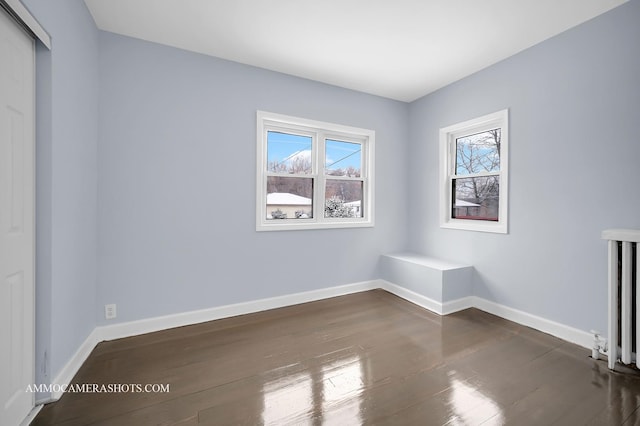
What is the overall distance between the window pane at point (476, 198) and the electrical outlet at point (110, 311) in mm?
3933

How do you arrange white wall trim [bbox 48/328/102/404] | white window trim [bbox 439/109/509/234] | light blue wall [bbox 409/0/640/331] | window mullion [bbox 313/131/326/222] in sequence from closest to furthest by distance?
white wall trim [bbox 48/328/102/404], light blue wall [bbox 409/0/640/331], white window trim [bbox 439/109/509/234], window mullion [bbox 313/131/326/222]

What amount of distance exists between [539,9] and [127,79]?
3.55 meters

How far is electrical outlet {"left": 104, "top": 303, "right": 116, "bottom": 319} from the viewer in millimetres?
2450

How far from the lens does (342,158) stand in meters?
3.84

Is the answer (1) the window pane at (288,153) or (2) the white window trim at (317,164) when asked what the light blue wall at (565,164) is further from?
(1) the window pane at (288,153)

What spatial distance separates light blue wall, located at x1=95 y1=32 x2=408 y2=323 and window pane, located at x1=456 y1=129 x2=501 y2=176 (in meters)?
1.77

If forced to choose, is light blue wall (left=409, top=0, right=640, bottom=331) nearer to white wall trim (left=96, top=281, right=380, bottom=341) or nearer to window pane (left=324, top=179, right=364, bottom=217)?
window pane (left=324, top=179, right=364, bottom=217)

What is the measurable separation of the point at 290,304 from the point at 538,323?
2.56 metres

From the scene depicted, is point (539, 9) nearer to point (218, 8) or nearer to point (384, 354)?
point (218, 8)

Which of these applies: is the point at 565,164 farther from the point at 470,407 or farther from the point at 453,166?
the point at 470,407

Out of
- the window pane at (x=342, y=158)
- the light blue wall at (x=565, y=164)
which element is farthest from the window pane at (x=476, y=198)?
the window pane at (x=342, y=158)

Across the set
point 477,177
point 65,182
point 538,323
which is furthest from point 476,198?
point 65,182

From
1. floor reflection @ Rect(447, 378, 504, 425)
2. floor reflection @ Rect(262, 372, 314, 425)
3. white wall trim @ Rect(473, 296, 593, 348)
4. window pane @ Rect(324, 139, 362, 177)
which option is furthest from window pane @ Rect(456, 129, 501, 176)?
floor reflection @ Rect(262, 372, 314, 425)

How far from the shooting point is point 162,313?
8.77 feet
